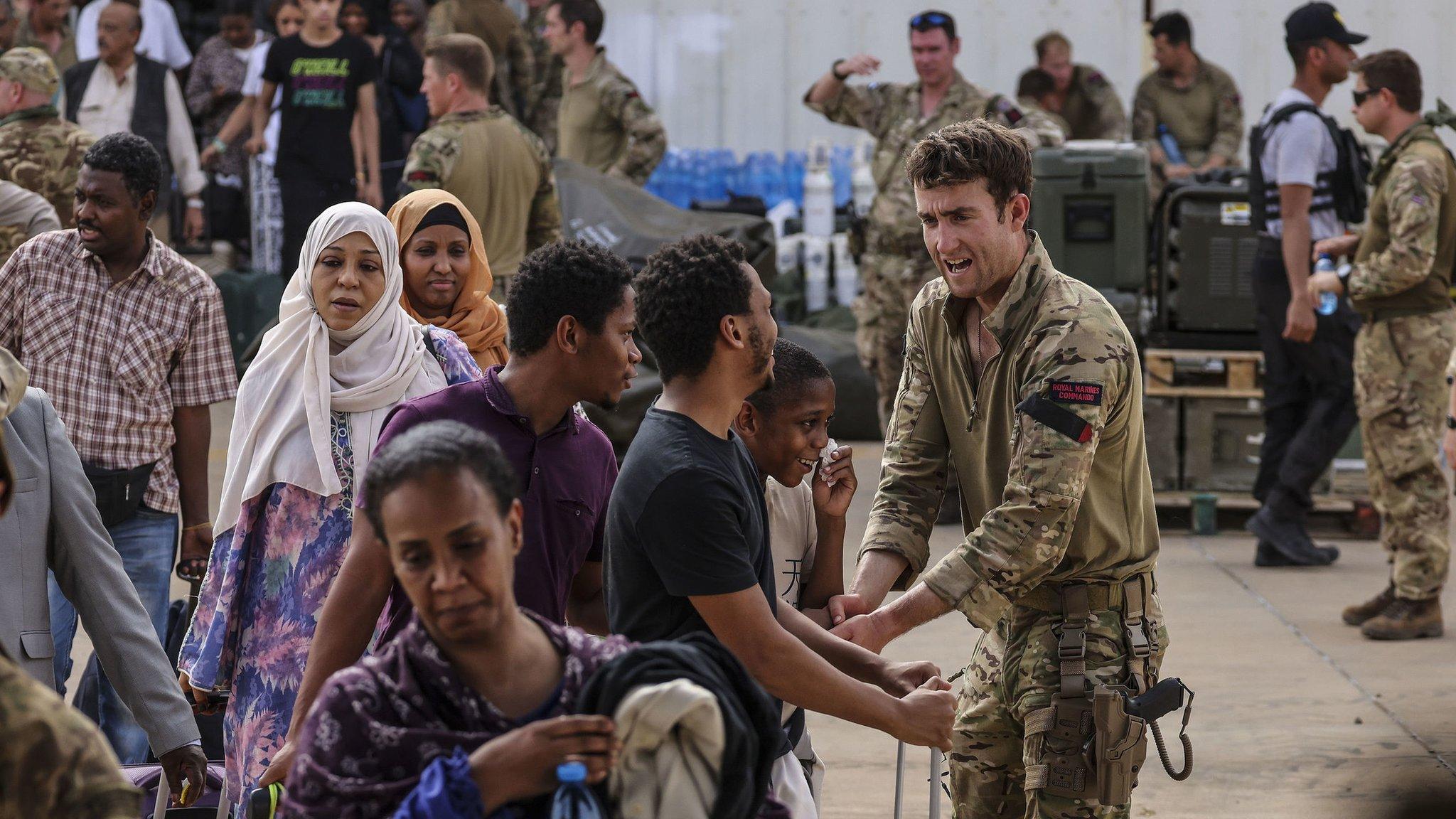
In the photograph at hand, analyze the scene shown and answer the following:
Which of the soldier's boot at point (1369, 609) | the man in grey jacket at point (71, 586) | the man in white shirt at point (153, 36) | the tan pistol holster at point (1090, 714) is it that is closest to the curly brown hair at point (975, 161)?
the tan pistol holster at point (1090, 714)

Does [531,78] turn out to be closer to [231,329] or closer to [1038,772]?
[231,329]

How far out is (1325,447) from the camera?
26.0ft

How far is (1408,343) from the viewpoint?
6.86 m

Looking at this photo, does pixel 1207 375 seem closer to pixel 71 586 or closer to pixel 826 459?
pixel 826 459

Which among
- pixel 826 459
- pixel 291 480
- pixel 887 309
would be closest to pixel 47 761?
pixel 291 480

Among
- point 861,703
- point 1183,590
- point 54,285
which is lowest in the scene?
point 1183,590

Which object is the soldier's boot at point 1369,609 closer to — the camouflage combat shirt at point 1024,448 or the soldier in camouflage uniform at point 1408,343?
the soldier in camouflage uniform at point 1408,343

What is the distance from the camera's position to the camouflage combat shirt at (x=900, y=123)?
28.6ft

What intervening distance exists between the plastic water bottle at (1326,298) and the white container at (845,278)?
4159 mm

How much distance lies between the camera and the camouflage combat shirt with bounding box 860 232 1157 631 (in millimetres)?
3201

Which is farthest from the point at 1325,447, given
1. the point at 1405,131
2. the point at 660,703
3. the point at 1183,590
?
the point at 660,703

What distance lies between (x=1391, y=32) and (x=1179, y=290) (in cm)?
392

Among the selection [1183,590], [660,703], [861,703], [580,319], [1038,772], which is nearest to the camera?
[660,703]

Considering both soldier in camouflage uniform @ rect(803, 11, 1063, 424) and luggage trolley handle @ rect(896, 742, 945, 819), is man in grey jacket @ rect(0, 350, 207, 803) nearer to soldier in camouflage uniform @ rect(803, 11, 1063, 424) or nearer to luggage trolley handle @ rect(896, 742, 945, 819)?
luggage trolley handle @ rect(896, 742, 945, 819)
